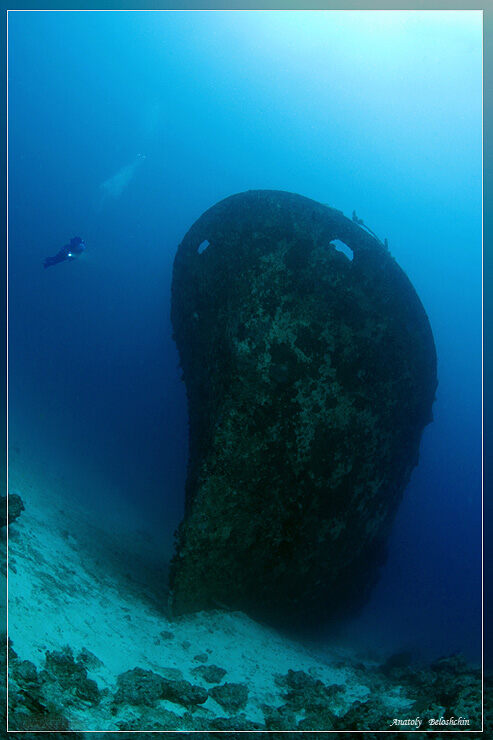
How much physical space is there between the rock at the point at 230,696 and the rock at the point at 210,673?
148mm

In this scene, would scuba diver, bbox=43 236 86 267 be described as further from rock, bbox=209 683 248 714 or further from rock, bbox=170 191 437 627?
rock, bbox=209 683 248 714

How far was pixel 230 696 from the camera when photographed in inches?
147

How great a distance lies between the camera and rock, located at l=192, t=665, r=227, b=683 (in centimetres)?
398

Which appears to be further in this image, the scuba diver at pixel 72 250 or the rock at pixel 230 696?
the scuba diver at pixel 72 250

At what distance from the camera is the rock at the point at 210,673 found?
157 inches

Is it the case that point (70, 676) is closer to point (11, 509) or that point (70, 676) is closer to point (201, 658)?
point (201, 658)

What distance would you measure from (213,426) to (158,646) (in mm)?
2346

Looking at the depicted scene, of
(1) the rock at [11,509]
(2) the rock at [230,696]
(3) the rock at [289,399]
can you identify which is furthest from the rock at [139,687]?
(1) the rock at [11,509]

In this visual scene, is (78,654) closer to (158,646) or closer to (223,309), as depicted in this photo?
(158,646)

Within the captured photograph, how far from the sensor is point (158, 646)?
4.23m

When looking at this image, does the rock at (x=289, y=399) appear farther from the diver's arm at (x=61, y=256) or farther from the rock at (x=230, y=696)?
the diver's arm at (x=61, y=256)

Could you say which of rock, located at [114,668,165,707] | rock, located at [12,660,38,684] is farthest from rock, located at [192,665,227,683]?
rock, located at [12,660,38,684]

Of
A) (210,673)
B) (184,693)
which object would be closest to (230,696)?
(210,673)

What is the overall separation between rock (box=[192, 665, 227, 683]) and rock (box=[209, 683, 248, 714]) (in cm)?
15
